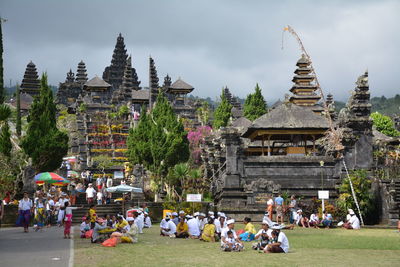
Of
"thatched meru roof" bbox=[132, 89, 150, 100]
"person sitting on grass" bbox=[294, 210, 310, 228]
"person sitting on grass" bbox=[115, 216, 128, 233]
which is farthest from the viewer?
"thatched meru roof" bbox=[132, 89, 150, 100]

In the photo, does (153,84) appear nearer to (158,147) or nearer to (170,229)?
(158,147)

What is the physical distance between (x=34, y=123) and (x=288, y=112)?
1696 centimetres

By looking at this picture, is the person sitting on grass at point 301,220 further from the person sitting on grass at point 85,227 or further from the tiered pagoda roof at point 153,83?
the tiered pagoda roof at point 153,83

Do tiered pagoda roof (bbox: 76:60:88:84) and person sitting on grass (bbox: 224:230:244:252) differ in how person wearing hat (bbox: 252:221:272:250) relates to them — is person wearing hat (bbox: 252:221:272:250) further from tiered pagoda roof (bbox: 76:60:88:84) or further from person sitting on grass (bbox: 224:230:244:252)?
tiered pagoda roof (bbox: 76:60:88:84)

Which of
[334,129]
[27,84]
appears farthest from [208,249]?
[27,84]

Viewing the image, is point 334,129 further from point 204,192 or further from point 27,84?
point 27,84

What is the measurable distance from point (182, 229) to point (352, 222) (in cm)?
838

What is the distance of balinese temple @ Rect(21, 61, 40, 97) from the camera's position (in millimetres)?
121062

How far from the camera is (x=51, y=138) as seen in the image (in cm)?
3922

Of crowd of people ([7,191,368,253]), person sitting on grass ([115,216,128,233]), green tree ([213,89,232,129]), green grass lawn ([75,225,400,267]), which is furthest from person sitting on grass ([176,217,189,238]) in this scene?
green tree ([213,89,232,129])

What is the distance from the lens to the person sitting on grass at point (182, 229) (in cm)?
2159

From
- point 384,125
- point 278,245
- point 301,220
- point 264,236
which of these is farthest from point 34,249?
point 384,125

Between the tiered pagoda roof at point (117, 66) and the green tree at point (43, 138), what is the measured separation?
240 feet

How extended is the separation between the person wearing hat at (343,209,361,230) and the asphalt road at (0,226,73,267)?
1212 cm
